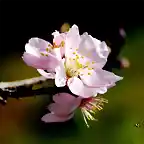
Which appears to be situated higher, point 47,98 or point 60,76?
point 47,98

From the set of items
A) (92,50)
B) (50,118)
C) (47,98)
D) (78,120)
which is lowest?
(50,118)

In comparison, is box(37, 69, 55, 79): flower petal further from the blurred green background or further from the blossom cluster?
the blurred green background

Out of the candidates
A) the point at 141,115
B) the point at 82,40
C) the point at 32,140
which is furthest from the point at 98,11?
the point at 82,40

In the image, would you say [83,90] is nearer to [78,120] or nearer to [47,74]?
[47,74]

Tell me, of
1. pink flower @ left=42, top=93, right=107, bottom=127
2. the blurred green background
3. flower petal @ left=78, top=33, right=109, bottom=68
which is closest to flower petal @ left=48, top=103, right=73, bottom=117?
pink flower @ left=42, top=93, right=107, bottom=127

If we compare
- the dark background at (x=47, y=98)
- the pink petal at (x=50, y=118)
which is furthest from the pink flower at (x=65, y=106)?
the dark background at (x=47, y=98)

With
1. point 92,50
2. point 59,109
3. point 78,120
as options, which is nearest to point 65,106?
point 59,109

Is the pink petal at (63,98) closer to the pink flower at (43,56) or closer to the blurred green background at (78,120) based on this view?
the pink flower at (43,56)
